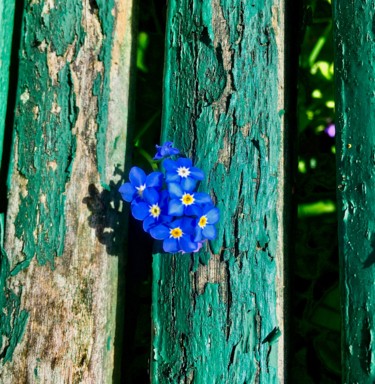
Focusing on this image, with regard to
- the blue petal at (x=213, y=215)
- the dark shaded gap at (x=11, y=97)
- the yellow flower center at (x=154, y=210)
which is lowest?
the blue petal at (x=213, y=215)

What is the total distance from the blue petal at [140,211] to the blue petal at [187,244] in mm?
117

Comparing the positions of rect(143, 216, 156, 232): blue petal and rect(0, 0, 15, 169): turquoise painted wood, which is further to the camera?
rect(0, 0, 15, 169): turquoise painted wood

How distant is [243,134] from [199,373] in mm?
643

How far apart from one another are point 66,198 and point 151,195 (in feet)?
0.92

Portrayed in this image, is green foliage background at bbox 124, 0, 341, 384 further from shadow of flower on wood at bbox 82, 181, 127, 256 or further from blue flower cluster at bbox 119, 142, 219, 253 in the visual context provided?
blue flower cluster at bbox 119, 142, 219, 253

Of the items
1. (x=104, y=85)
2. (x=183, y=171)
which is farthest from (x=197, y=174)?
(x=104, y=85)

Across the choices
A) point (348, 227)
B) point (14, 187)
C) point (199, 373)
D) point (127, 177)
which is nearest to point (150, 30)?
point (127, 177)

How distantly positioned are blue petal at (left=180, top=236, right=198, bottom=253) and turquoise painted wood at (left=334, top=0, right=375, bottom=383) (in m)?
0.39

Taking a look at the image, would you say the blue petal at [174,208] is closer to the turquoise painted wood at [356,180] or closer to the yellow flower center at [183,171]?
the yellow flower center at [183,171]

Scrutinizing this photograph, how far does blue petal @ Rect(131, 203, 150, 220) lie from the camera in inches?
65.2

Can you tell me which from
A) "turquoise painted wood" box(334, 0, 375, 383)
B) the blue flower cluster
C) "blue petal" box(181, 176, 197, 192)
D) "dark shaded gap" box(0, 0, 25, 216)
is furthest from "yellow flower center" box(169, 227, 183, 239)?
"dark shaded gap" box(0, 0, 25, 216)

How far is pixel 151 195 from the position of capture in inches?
65.4

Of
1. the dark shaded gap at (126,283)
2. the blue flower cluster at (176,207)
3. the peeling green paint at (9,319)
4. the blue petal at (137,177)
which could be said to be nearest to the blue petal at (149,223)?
the blue flower cluster at (176,207)

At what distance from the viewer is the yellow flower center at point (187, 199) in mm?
1627
